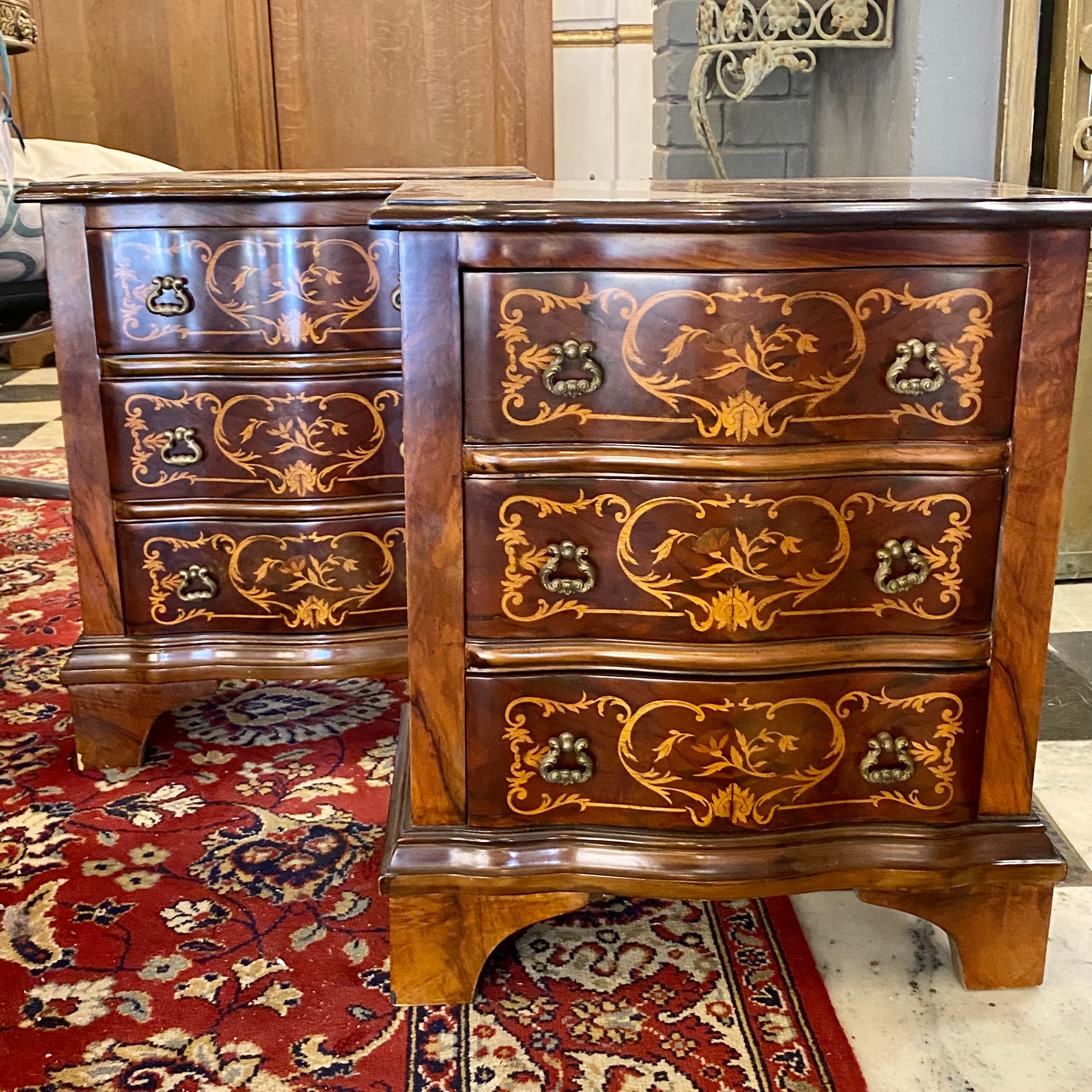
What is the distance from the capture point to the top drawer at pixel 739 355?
1138 mm

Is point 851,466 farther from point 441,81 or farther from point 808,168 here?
point 441,81

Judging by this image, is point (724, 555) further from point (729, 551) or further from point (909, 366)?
point (909, 366)

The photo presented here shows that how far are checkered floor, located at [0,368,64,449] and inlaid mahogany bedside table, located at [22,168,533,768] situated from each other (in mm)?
1870

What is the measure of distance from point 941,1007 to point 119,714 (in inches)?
46.4

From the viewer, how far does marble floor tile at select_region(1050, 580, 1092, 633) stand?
90.3 inches

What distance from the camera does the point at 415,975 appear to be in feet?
4.16

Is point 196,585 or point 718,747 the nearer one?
point 718,747

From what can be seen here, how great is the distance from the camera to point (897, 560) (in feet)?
3.99

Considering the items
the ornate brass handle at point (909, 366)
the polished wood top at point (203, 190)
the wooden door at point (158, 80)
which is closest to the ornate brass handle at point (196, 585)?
the polished wood top at point (203, 190)

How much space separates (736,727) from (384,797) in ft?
2.14

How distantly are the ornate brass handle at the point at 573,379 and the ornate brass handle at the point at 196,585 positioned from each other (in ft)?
2.57

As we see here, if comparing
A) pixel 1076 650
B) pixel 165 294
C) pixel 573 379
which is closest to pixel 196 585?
pixel 165 294

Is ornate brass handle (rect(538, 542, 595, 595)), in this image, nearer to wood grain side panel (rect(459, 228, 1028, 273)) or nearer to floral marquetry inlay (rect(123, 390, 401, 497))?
wood grain side panel (rect(459, 228, 1028, 273))

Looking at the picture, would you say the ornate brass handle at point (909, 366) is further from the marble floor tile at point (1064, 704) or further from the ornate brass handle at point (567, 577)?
the marble floor tile at point (1064, 704)
